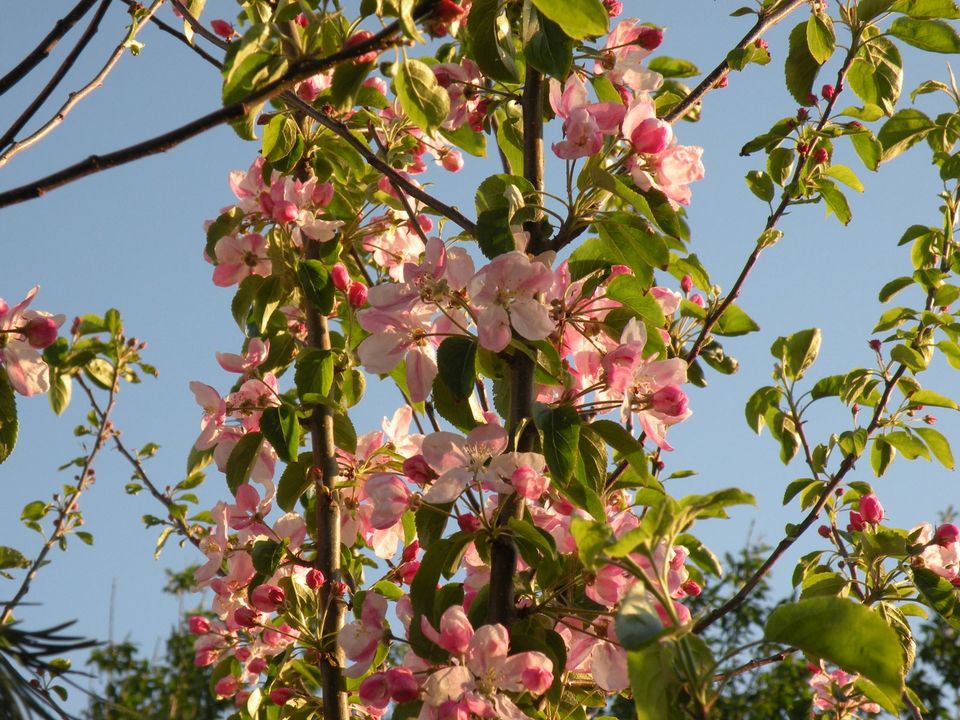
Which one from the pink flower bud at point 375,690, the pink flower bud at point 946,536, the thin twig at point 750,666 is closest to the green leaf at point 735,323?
the pink flower bud at point 946,536

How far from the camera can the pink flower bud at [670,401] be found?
150cm

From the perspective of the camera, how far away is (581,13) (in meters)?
1.04

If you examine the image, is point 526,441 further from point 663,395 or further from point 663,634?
point 663,634

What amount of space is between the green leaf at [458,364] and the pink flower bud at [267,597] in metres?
0.56

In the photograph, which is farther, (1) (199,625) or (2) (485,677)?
(1) (199,625)

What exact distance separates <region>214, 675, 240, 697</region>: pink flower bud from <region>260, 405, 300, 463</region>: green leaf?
0.58m

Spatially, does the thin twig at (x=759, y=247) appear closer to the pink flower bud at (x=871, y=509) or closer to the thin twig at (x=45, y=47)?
the pink flower bud at (x=871, y=509)

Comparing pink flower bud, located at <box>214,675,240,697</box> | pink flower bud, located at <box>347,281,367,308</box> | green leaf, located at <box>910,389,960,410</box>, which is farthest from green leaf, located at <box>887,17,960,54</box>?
pink flower bud, located at <box>214,675,240,697</box>

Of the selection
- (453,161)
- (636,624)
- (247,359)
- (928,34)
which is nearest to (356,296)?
(247,359)

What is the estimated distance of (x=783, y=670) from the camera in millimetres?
7098

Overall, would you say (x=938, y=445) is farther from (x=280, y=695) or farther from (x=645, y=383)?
(x=280, y=695)

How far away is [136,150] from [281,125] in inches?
49.8

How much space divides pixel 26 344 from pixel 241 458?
0.51 metres

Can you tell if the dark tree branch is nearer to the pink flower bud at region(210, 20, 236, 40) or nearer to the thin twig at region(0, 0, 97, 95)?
the thin twig at region(0, 0, 97, 95)
